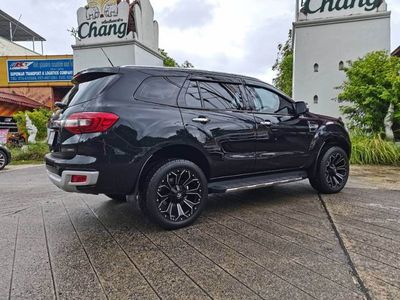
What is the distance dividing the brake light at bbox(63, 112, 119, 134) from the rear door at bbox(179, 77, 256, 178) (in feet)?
2.65

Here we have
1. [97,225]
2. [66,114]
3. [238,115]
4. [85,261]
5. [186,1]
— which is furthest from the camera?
[186,1]

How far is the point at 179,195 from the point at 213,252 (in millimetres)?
807

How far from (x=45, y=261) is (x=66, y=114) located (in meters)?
1.39

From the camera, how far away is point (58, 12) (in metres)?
18.7

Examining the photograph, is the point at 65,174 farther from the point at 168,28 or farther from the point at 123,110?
the point at 168,28

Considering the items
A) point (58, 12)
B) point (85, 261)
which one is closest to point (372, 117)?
point (85, 261)

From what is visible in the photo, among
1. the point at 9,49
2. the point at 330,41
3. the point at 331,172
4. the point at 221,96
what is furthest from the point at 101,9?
the point at 9,49

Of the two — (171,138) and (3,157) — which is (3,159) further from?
(171,138)

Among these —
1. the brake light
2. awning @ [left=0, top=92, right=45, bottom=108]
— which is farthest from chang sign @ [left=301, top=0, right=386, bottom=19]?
awning @ [left=0, top=92, right=45, bottom=108]

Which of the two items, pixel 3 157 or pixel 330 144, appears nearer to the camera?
pixel 330 144

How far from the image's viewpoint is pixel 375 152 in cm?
803

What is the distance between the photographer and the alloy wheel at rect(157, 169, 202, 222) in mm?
3311

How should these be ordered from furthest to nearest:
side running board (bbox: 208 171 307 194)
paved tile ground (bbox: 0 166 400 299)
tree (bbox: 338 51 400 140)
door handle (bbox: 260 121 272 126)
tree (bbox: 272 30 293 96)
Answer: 1. tree (bbox: 272 30 293 96)
2. tree (bbox: 338 51 400 140)
3. door handle (bbox: 260 121 272 126)
4. side running board (bbox: 208 171 307 194)
5. paved tile ground (bbox: 0 166 400 299)

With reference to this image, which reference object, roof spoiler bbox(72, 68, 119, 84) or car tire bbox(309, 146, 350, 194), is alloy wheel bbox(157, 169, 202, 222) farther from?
car tire bbox(309, 146, 350, 194)
